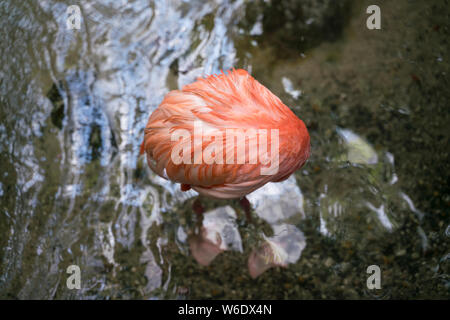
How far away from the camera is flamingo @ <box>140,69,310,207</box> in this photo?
1284 mm

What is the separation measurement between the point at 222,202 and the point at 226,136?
0.92 meters

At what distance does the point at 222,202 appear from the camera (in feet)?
7.03

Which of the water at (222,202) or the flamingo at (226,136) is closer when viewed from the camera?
the flamingo at (226,136)

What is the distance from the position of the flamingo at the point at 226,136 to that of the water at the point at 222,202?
706 millimetres

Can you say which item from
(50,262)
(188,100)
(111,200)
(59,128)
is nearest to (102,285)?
(50,262)

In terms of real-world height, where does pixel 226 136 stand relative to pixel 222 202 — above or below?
above

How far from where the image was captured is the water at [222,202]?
6.67ft

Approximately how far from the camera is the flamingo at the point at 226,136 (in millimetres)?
1284

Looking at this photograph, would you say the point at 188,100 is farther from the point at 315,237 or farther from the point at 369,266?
the point at 369,266

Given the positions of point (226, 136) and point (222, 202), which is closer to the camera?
point (226, 136)

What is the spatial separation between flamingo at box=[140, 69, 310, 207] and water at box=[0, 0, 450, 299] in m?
0.71

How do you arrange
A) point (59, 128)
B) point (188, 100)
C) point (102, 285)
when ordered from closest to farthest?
point (188, 100) → point (102, 285) → point (59, 128)

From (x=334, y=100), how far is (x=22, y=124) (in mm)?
1679

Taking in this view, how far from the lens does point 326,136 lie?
216cm
